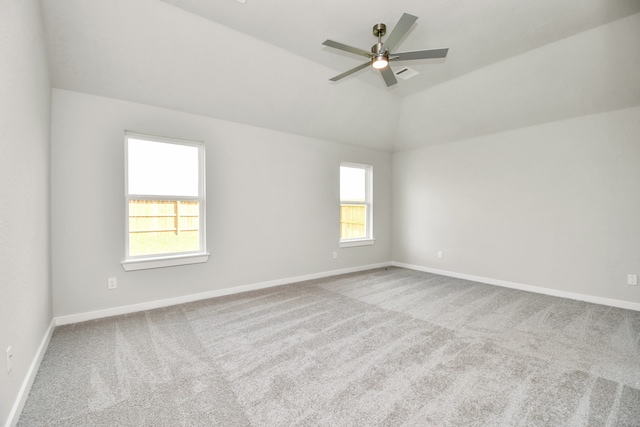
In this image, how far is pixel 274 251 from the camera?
4227 millimetres

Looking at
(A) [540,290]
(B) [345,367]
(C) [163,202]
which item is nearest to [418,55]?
(B) [345,367]

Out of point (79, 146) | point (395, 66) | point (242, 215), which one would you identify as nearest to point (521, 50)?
point (395, 66)

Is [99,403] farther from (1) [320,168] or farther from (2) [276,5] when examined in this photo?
(1) [320,168]

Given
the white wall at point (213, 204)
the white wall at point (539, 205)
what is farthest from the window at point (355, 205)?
the white wall at point (539, 205)

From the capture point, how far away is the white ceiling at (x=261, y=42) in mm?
2498

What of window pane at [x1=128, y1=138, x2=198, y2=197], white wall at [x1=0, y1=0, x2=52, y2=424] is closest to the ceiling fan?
white wall at [x1=0, y1=0, x2=52, y2=424]

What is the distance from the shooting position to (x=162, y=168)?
133 inches

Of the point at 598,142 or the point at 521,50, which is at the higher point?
the point at 521,50

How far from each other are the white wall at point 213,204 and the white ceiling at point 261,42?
28cm

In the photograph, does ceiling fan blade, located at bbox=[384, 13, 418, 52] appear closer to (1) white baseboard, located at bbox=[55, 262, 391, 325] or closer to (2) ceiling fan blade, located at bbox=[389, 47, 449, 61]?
(2) ceiling fan blade, located at bbox=[389, 47, 449, 61]

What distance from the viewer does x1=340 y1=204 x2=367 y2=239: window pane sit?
522 centimetres

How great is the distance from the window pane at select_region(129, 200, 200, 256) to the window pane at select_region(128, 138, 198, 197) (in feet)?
0.47

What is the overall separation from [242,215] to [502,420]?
335 cm

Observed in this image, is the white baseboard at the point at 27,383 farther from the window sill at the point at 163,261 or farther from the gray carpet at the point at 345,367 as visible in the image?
the window sill at the point at 163,261
